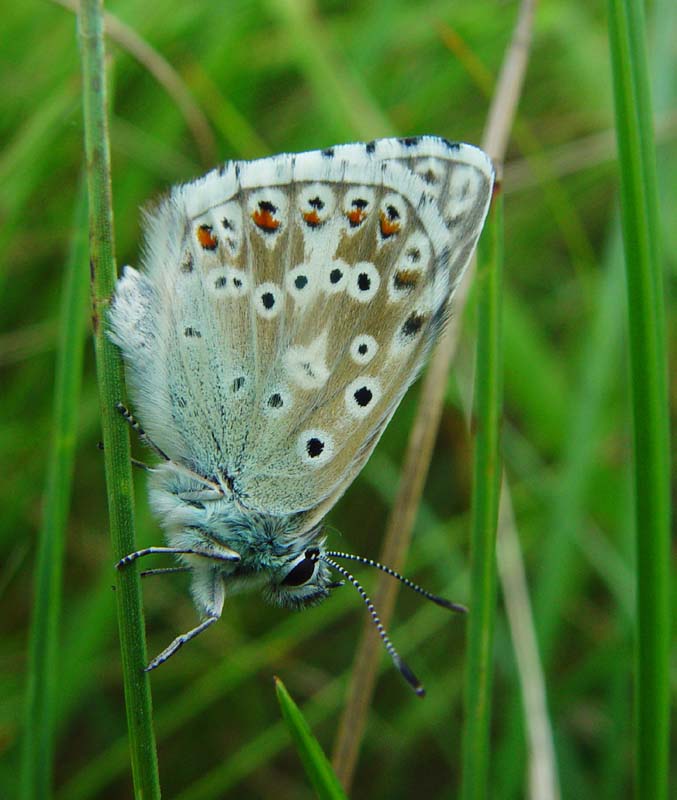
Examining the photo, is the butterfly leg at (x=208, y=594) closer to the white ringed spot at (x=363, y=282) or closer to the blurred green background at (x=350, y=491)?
the white ringed spot at (x=363, y=282)

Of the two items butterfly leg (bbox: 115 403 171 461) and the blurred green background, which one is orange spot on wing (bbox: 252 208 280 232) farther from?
the blurred green background

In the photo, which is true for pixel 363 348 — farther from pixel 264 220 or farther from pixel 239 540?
pixel 239 540

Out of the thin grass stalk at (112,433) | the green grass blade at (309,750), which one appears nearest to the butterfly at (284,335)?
the thin grass stalk at (112,433)

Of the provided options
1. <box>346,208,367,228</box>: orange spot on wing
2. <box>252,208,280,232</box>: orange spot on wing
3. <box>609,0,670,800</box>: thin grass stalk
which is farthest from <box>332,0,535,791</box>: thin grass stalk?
<box>609,0,670,800</box>: thin grass stalk

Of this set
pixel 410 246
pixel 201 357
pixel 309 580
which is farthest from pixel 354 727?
pixel 410 246

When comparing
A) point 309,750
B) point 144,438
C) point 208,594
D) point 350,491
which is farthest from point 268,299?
point 350,491
